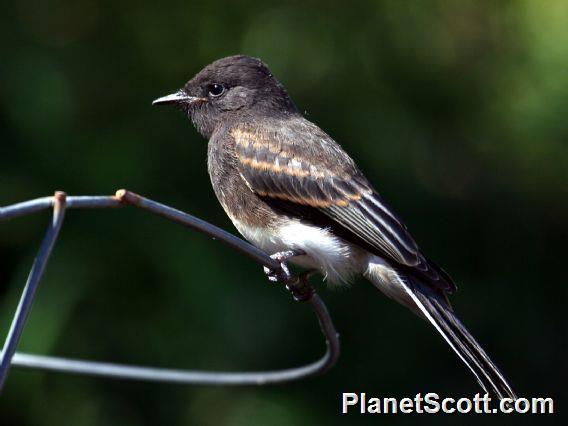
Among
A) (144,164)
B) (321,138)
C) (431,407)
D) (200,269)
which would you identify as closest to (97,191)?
(144,164)

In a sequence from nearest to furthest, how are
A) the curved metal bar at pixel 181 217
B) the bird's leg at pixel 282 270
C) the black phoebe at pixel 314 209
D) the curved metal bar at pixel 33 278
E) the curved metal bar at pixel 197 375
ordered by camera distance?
1. the curved metal bar at pixel 33 278
2. the curved metal bar at pixel 181 217
3. the curved metal bar at pixel 197 375
4. the bird's leg at pixel 282 270
5. the black phoebe at pixel 314 209

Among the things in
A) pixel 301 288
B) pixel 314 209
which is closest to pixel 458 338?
pixel 301 288

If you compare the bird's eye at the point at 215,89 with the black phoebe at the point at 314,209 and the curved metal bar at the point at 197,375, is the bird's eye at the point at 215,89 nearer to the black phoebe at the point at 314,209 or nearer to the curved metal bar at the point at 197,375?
the black phoebe at the point at 314,209

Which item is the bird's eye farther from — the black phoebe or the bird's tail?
the bird's tail

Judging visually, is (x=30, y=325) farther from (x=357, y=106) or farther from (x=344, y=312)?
(x=357, y=106)

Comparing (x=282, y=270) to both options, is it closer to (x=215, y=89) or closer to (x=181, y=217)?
(x=181, y=217)

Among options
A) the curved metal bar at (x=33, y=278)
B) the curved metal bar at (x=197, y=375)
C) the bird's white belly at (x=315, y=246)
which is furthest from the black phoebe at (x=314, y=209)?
the curved metal bar at (x=33, y=278)
